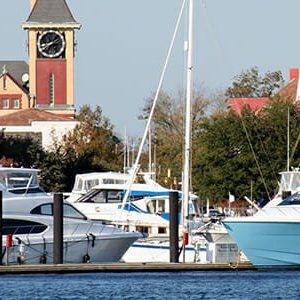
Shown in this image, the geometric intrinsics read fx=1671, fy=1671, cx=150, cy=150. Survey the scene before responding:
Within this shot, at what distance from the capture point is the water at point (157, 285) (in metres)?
50.2

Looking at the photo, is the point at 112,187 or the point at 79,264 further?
the point at 112,187

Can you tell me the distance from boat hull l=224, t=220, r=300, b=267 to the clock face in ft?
408

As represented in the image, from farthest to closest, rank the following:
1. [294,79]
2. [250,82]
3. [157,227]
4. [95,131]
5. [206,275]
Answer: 1. [250,82]
2. [294,79]
3. [95,131]
4. [157,227]
5. [206,275]

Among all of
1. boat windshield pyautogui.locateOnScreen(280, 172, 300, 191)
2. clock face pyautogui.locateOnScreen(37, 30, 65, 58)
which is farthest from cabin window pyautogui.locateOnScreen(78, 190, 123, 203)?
clock face pyautogui.locateOnScreen(37, 30, 65, 58)

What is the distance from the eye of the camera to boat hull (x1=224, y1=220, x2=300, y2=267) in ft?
189

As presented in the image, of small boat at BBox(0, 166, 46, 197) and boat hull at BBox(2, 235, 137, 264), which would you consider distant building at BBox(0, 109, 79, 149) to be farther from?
boat hull at BBox(2, 235, 137, 264)

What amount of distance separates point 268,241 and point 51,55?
415ft

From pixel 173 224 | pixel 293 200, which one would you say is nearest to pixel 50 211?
pixel 173 224

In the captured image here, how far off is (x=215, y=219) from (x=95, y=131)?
73.5 meters

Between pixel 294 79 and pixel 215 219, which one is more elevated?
pixel 294 79

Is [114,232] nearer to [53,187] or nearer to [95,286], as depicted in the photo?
[95,286]

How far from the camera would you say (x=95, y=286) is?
53.3 m

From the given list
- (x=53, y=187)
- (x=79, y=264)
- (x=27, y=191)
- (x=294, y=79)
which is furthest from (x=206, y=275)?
(x=294, y=79)

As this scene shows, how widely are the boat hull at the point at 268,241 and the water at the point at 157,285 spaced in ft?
1.59
